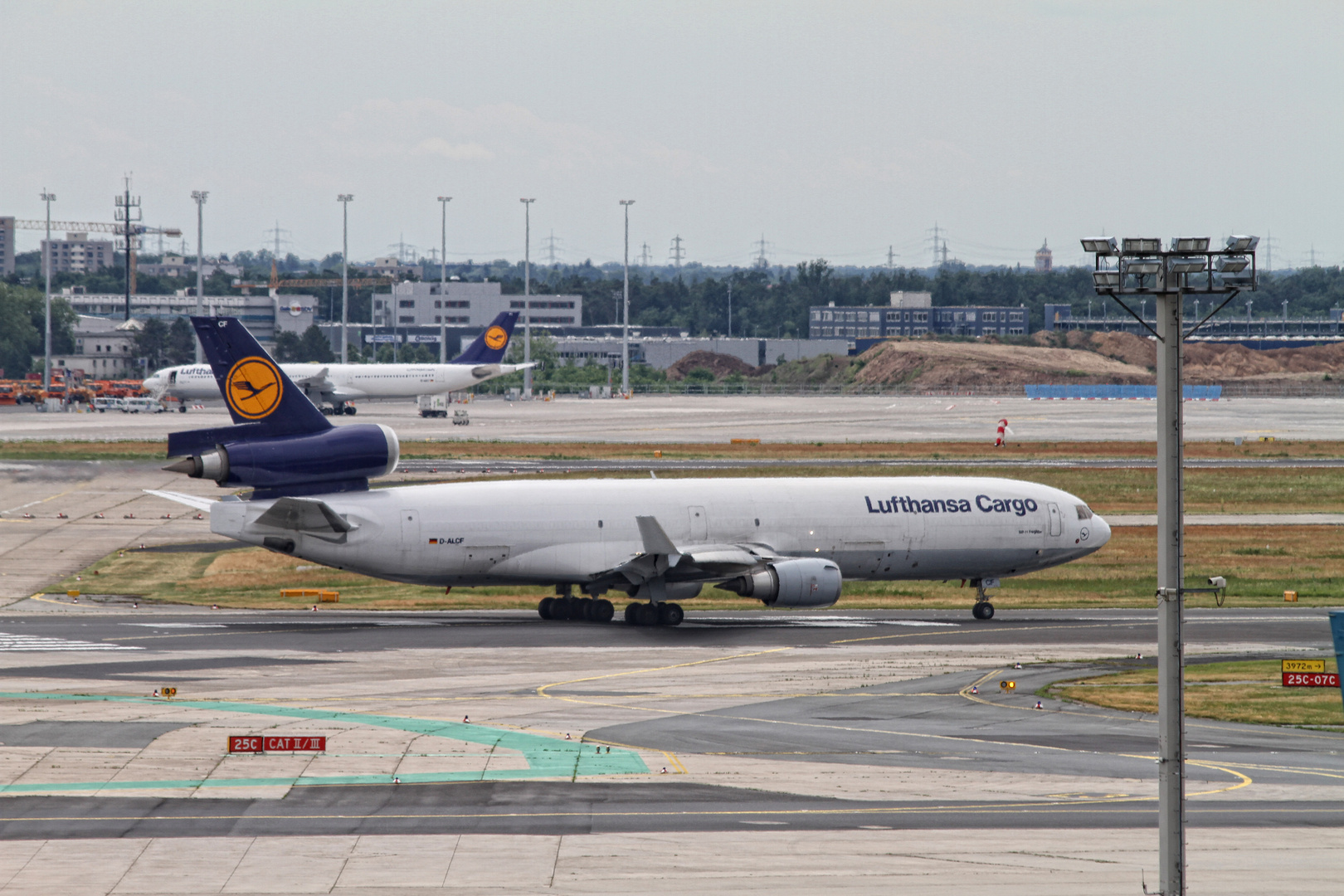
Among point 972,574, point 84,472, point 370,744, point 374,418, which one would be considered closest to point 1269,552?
point 972,574

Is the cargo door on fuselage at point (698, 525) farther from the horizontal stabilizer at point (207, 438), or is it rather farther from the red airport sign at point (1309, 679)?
the red airport sign at point (1309, 679)

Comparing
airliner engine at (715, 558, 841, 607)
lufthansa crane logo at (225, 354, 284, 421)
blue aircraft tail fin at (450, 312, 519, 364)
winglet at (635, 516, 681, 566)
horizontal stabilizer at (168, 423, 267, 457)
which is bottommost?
airliner engine at (715, 558, 841, 607)

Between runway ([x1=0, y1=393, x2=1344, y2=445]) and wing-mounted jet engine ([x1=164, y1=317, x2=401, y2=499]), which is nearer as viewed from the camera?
wing-mounted jet engine ([x1=164, y1=317, x2=401, y2=499])

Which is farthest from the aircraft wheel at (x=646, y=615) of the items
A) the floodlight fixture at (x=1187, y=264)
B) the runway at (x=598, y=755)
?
the floodlight fixture at (x=1187, y=264)

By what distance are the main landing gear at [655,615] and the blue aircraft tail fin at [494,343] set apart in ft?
356

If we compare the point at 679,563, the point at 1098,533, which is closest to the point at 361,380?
the point at 1098,533

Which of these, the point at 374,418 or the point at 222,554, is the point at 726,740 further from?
the point at 374,418

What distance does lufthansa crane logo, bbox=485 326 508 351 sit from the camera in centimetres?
15600

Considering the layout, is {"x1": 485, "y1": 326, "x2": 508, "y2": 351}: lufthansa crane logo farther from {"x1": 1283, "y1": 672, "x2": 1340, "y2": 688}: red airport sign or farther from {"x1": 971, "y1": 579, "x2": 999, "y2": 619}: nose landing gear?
{"x1": 1283, "y1": 672, "x2": 1340, "y2": 688}: red airport sign

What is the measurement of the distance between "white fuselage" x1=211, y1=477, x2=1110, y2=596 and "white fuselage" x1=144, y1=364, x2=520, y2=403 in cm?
10641

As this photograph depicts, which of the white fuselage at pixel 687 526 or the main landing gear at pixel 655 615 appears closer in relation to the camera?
the white fuselage at pixel 687 526

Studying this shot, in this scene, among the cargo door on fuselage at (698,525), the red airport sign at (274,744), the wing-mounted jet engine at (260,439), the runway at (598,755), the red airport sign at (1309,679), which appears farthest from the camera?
the cargo door on fuselage at (698,525)

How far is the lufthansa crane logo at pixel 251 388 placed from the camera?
4759 centimetres

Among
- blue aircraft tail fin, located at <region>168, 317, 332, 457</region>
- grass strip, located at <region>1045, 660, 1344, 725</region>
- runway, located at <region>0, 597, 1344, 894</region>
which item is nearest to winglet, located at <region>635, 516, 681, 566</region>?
runway, located at <region>0, 597, 1344, 894</region>
